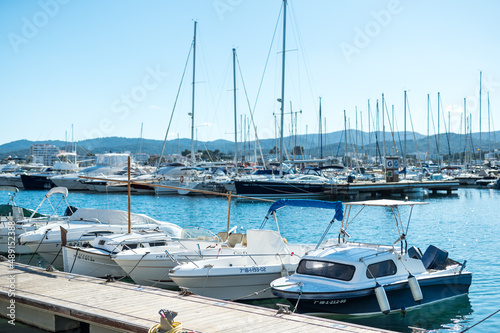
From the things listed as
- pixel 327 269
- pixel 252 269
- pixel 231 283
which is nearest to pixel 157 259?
pixel 231 283

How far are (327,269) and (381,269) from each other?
1.61 meters

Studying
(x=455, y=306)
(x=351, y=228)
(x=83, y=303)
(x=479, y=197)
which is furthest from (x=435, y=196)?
(x=83, y=303)

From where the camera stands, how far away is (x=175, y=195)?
62.9 m

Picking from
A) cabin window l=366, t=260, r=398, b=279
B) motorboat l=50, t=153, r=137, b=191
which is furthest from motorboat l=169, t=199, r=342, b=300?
motorboat l=50, t=153, r=137, b=191

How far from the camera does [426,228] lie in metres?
33.5

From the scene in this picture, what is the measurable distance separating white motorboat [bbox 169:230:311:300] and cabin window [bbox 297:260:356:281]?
1.31 metres

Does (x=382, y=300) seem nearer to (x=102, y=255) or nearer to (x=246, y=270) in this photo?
(x=246, y=270)

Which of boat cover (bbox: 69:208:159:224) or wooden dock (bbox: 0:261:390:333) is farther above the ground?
boat cover (bbox: 69:208:159:224)

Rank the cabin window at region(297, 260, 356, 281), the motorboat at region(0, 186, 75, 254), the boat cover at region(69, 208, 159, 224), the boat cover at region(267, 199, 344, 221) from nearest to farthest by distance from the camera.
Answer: the cabin window at region(297, 260, 356, 281), the boat cover at region(267, 199, 344, 221), the motorboat at region(0, 186, 75, 254), the boat cover at region(69, 208, 159, 224)

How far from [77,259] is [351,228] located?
67.6 feet

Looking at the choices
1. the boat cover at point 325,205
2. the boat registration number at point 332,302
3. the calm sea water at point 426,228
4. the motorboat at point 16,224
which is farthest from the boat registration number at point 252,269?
the motorboat at point 16,224

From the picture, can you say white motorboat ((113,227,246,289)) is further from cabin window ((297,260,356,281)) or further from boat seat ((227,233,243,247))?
cabin window ((297,260,356,281))

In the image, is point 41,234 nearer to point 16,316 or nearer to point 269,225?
point 16,316

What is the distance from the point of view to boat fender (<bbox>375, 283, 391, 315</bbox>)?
12.5 meters
